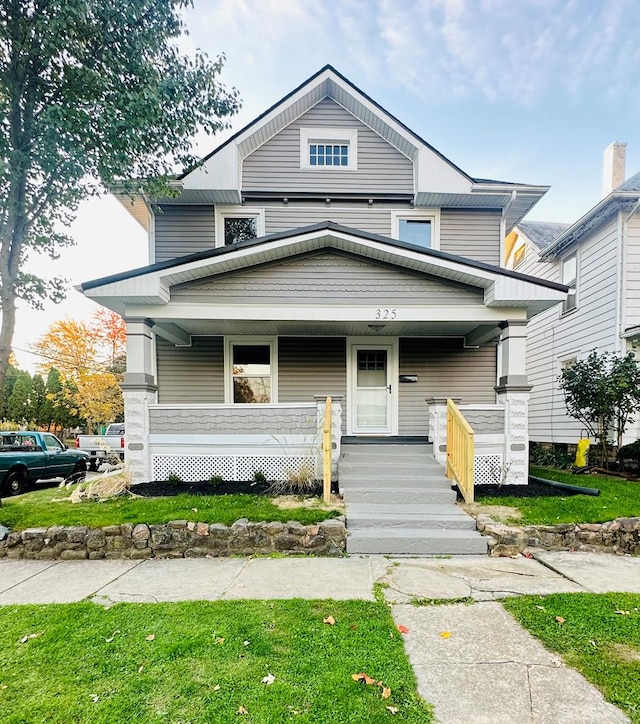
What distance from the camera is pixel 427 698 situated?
7.53 ft

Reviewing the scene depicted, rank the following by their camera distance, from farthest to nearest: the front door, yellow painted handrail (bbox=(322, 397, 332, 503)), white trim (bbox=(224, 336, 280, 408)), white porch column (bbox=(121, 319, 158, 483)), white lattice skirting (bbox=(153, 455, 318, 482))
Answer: white trim (bbox=(224, 336, 280, 408)), the front door, white lattice skirting (bbox=(153, 455, 318, 482)), white porch column (bbox=(121, 319, 158, 483)), yellow painted handrail (bbox=(322, 397, 332, 503))

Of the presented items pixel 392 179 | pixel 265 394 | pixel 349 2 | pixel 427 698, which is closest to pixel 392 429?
pixel 265 394

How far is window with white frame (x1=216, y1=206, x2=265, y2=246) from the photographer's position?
29.8ft

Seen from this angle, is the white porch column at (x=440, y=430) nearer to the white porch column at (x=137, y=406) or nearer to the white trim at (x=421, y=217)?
the white trim at (x=421, y=217)

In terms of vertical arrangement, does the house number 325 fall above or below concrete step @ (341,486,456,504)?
above

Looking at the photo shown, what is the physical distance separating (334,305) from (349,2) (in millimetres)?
9380

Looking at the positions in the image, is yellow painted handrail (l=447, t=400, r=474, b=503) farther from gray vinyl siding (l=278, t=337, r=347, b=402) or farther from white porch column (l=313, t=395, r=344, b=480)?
gray vinyl siding (l=278, t=337, r=347, b=402)

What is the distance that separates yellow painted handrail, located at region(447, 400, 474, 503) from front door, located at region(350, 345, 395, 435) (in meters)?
2.32

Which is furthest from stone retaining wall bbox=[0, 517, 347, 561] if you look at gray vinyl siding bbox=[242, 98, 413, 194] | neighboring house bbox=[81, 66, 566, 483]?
gray vinyl siding bbox=[242, 98, 413, 194]

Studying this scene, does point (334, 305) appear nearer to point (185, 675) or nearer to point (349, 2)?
point (185, 675)

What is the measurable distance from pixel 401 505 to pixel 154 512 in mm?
3411

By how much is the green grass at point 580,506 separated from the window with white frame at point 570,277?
6.07m

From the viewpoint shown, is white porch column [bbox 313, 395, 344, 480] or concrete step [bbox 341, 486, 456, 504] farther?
white porch column [bbox 313, 395, 344, 480]

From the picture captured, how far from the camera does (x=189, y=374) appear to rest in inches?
352
